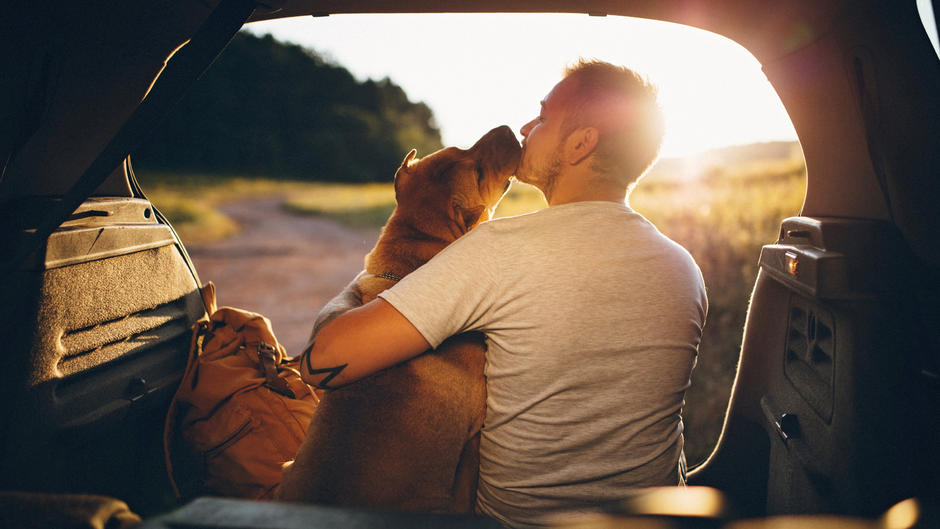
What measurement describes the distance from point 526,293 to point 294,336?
5091mm

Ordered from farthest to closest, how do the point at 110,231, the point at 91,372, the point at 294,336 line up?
the point at 294,336
the point at 110,231
the point at 91,372

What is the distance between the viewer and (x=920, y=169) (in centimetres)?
124

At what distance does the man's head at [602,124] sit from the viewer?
1.49 meters

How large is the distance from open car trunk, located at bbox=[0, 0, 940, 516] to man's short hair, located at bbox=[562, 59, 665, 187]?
39 cm

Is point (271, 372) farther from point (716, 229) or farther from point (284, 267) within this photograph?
point (284, 267)

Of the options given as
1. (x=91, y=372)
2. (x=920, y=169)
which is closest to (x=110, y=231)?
(x=91, y=372)

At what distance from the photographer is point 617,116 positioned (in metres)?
1.49

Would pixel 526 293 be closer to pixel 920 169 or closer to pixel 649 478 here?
pixel 649 478

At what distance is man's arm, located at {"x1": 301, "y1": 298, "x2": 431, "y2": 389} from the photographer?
122 centimetres

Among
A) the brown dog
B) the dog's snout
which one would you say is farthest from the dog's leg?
the dog's snout

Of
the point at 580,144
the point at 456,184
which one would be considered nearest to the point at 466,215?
the point at 456,184

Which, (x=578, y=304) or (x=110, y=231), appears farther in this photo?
(x=110, y=231)

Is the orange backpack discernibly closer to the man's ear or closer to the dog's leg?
the dog's leg

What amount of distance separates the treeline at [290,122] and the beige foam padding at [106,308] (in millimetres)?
22491
